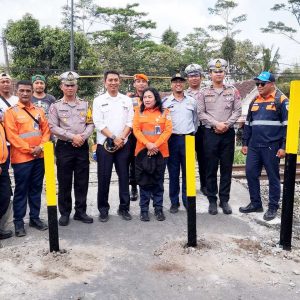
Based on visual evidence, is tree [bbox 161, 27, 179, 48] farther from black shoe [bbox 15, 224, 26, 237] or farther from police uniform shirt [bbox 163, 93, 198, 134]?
black shoe [bbox 15, 224, 26, 237]

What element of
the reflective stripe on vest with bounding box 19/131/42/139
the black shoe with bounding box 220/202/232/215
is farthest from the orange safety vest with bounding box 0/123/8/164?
the black shoe with bounding box 220/202/232/215

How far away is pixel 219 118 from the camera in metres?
5.43

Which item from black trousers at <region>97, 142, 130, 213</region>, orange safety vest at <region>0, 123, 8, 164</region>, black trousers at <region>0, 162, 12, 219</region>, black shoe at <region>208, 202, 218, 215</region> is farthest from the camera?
black shoe at <region>208, 202, 218, 215</region>

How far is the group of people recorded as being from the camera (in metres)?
4.73

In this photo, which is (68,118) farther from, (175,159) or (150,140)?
(175,159)

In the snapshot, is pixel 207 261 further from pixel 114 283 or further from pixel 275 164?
pixel 275 164

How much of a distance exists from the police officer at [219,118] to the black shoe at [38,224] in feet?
7.74

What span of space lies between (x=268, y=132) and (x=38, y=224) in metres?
3.37

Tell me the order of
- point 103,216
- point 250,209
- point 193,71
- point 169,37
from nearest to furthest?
point 103,216 → point 250,209 → point 193,71 → point 169,37

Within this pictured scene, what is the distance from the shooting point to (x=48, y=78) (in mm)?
18609

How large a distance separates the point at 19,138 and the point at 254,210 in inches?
138

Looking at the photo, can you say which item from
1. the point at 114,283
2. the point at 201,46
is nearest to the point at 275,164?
the point at 114,283

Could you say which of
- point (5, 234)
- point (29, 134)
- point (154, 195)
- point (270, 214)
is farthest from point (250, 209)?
point (5, 234)

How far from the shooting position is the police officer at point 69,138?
4.95m
